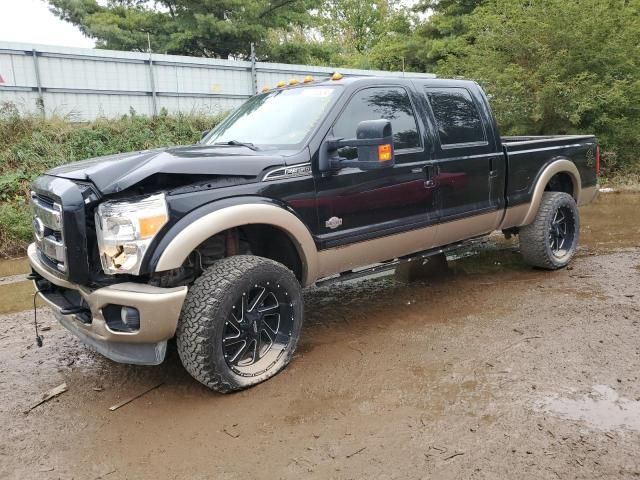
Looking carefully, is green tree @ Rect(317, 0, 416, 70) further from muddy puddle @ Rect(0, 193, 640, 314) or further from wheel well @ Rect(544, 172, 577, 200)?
wheel well @ Rect(544, 172, 577, 200)

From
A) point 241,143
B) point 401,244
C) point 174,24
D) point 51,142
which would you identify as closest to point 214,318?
point 241,143

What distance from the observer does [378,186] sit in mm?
4074

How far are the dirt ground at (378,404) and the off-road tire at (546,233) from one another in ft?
2.58

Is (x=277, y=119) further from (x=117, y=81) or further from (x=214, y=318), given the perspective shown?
(x=117, y=81)

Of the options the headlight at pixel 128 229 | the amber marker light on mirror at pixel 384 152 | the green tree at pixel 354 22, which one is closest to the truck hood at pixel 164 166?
the headlight at pixel 128 229

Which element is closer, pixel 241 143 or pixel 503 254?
pixel 241 143

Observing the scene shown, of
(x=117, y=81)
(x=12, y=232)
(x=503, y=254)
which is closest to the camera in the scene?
(x=503, y=254)

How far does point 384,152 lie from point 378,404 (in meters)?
1.54

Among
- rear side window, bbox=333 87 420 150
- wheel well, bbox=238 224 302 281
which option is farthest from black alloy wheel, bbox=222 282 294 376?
rear side window, bbox=333 87 420 150

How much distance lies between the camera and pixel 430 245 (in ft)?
15.4

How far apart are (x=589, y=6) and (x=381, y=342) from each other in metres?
11.2

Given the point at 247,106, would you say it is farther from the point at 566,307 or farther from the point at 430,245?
the point at 566,307

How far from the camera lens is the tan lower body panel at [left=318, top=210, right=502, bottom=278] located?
3.95 m

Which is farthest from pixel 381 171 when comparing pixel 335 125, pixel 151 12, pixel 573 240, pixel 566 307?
pixel 151 12
